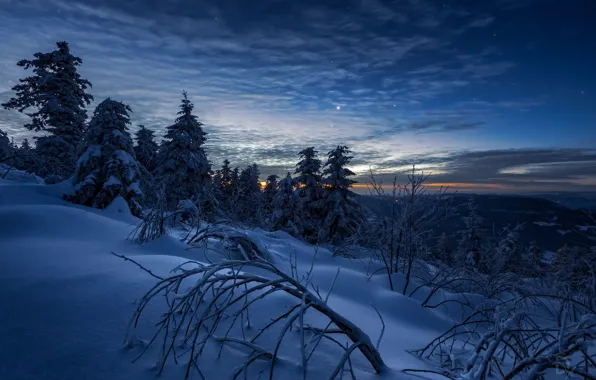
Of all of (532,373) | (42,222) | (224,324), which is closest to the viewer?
(532,373)

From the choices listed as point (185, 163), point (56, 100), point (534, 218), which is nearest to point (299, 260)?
point (185, 163)

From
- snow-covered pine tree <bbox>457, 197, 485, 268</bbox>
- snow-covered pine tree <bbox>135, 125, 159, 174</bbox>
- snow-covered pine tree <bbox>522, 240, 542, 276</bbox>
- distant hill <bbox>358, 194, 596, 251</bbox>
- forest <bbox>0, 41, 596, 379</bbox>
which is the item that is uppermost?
snow-covered pine tree <bbox>135, 125, 159, 174</bbox>

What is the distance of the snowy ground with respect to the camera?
1.50 metres

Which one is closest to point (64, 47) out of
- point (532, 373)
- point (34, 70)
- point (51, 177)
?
point (34, 70)

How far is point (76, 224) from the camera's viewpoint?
4301 mm

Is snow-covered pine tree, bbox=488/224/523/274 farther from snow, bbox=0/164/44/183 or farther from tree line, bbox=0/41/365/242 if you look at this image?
snow, bbox=0/164/44/183

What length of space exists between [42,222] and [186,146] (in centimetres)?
1649

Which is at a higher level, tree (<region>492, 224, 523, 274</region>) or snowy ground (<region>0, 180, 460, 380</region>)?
snowy ground (<region>0, 180, 460, 380</region>)

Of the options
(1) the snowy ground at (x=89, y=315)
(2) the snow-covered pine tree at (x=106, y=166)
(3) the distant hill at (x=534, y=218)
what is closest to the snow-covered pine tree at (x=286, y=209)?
(2) the snow-covered pine tree at (x=106, y=166)

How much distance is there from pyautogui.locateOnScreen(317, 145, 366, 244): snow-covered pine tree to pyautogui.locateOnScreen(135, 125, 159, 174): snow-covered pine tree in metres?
19.8

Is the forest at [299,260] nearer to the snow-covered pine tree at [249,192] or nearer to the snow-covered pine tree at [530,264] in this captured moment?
the snow-covered pine tree at [530,264]

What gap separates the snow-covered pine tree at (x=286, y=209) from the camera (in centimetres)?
2020

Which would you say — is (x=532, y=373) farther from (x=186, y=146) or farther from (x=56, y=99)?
(x=56, y=99)

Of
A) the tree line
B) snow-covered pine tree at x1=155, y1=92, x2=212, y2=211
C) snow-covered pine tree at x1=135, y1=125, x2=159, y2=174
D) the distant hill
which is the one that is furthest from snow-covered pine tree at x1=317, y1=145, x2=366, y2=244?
the distant hill
